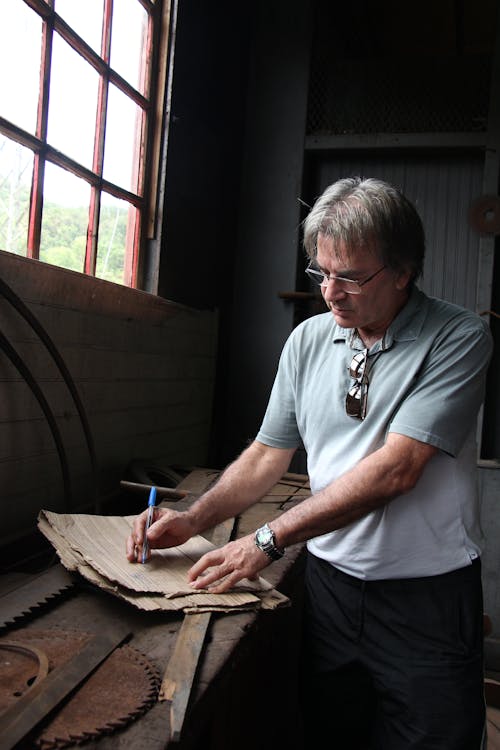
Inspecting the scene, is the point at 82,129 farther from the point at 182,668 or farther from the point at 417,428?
the point at 182,668

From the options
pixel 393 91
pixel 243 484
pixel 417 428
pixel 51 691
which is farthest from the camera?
pixel 393 91

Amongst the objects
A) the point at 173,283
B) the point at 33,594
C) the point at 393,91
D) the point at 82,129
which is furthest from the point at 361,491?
the point at 393,91

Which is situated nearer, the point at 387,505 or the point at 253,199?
the point at 387,505

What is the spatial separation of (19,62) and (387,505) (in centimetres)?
231

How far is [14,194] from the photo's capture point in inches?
104

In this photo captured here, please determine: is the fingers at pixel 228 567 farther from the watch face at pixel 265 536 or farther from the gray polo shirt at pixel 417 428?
the gray polo shirt at pixel 417 428

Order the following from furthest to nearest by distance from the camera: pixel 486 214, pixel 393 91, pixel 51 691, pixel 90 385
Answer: pixel 393 91 < pixel 486 214 < pixel 90 385 < pixel 51 691

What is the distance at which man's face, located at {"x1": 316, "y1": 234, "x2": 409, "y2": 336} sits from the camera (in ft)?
5.21

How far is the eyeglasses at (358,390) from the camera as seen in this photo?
1639mm

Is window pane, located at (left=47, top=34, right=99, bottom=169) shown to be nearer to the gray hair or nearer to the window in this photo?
the window

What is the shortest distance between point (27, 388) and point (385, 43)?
7.19 m

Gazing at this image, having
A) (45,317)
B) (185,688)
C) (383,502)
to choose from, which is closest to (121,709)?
(185,688)

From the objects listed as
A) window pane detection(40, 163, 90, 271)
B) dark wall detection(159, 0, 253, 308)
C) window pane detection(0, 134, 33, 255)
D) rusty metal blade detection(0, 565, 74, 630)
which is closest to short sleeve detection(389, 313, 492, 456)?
rusty metal blade detection(0, 565, 74, 630)

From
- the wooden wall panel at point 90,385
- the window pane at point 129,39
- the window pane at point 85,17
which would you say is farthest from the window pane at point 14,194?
the window pane at point 129,39
